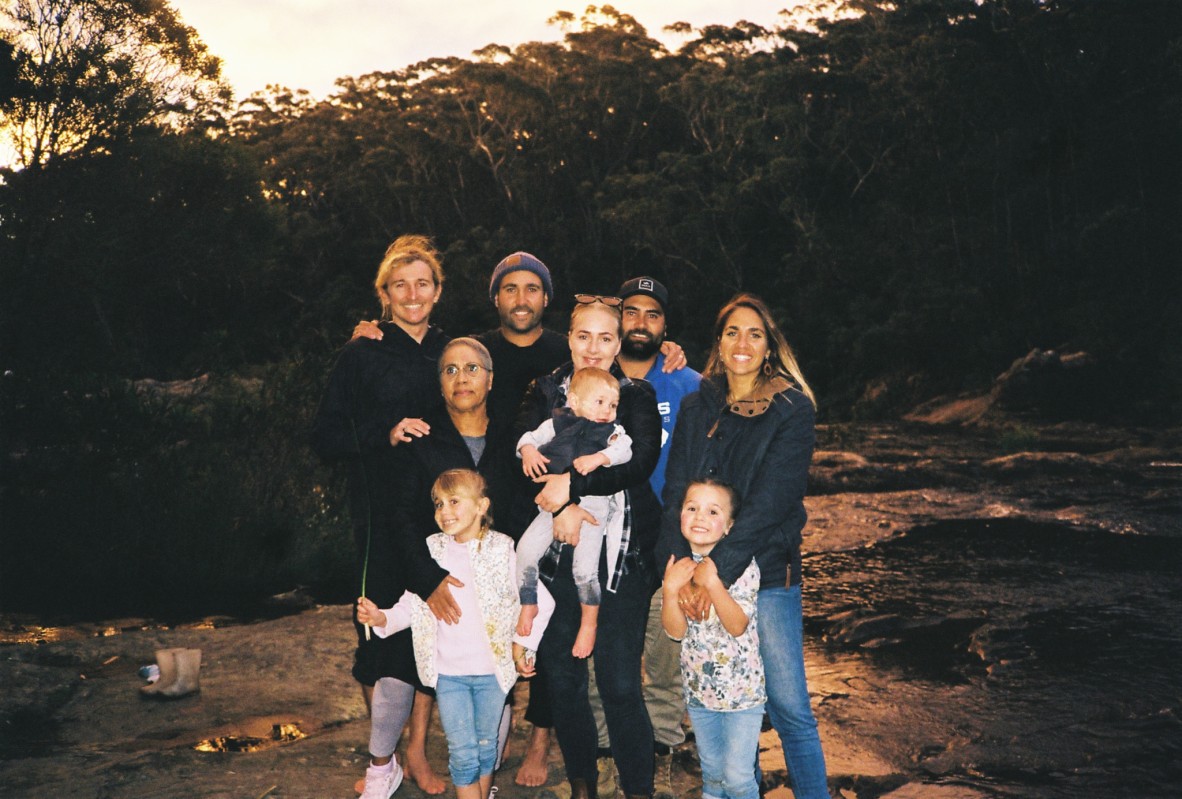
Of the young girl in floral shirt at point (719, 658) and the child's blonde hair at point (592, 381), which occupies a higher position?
the child's blonde hair at point (592, 381)

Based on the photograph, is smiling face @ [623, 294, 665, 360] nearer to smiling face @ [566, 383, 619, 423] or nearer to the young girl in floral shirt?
smiling face @ [566, 383, 619, 423]

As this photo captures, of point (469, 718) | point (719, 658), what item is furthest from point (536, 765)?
point (719, 658)

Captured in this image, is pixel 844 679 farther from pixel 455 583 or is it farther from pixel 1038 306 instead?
pixel 1038 306

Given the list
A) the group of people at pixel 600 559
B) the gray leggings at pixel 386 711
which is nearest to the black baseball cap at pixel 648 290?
the group of people at pixel 600 559

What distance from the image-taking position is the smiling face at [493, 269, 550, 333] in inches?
163

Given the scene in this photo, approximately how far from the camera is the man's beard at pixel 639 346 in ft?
13.5

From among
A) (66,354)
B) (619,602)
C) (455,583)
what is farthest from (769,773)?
(66,354)

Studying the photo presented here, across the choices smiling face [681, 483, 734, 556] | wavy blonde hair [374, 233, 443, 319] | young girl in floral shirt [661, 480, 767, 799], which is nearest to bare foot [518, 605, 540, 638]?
young girl in floral shirt [661, 480, 767, 799]

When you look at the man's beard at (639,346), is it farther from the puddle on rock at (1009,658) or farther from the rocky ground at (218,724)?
the puddle on rock at (1009,658)

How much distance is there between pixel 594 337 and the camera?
3.57m

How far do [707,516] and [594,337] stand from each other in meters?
0.76


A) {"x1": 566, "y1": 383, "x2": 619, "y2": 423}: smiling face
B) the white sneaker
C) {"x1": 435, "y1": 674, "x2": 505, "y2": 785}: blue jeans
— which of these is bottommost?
the white sneaker

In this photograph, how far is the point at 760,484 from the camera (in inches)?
130

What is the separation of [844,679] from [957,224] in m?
28.8
